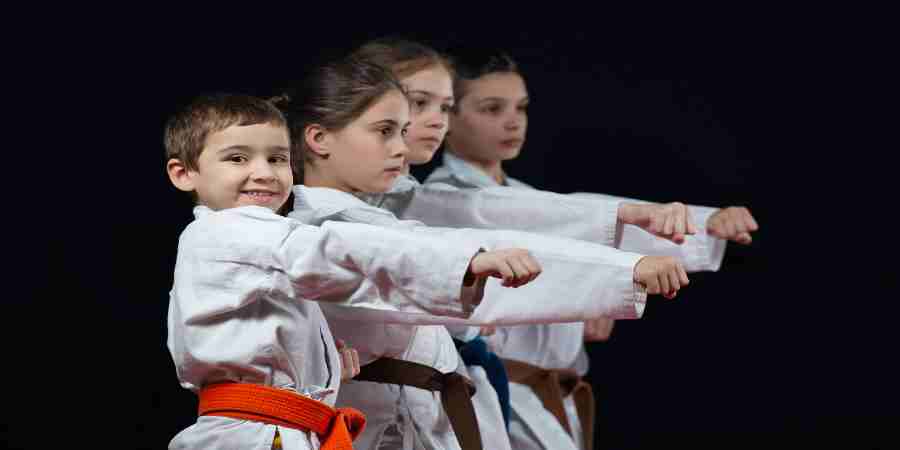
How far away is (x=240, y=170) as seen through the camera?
213 cm

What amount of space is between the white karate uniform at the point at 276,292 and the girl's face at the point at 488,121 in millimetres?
1054

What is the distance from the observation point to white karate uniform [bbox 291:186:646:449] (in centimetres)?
213

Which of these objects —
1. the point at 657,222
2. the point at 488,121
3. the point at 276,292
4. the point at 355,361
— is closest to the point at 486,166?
the point at 488,121

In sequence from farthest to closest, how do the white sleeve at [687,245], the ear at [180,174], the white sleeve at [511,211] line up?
1. the white sleeve at [687,245]
2. the white sleeve at [511,211]
3. the ear at [180,174]

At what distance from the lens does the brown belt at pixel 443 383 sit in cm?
239

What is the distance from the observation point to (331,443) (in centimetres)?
209

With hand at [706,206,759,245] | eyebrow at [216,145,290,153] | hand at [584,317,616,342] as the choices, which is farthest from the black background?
eyebrow at [216,145,290,153]

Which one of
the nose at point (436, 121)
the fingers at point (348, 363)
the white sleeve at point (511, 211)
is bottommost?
the fingers at point (348, 363)

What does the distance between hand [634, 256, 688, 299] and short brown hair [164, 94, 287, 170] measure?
60 cm

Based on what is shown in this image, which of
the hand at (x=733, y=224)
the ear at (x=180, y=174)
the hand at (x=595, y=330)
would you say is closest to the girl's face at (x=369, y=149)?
the ear at (x=180, y=174)

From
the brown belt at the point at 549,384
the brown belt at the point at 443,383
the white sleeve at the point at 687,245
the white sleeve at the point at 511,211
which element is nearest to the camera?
the brown belt at the point at 443,383

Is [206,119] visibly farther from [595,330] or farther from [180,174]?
[595,330]

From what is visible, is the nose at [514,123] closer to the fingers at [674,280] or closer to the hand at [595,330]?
the hand at [595,330]

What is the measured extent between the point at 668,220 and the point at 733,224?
35 centimetres
